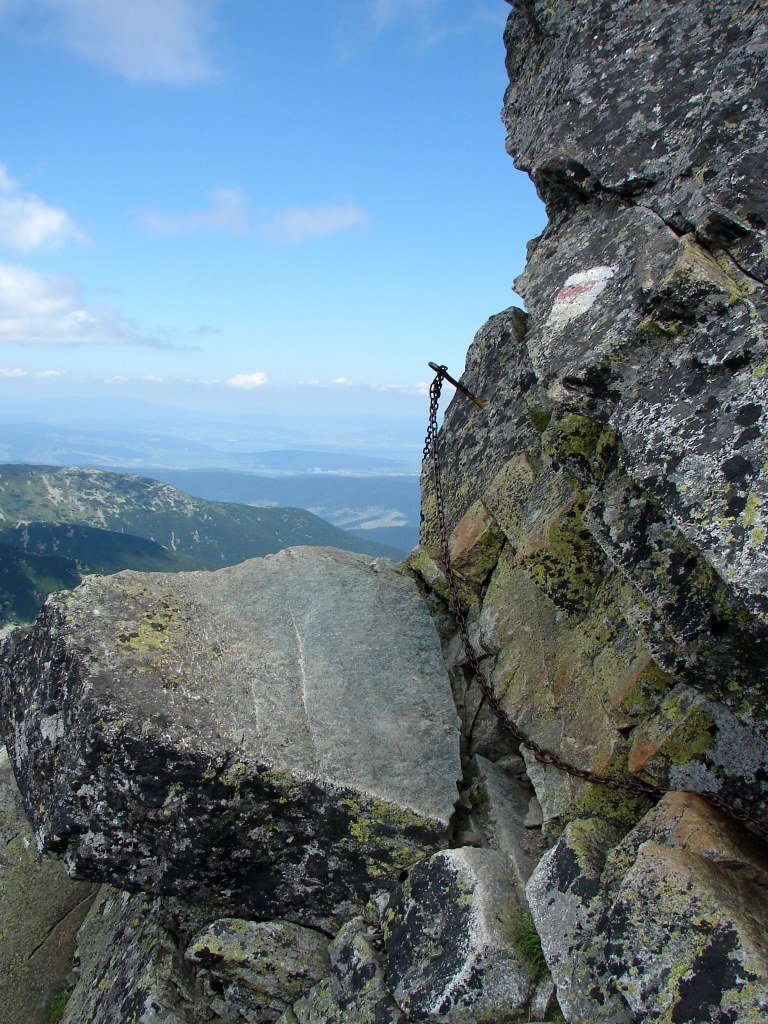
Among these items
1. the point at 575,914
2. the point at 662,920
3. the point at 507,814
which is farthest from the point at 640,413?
the point at 507,814

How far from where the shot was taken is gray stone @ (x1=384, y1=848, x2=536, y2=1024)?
→ 8336 millimetres

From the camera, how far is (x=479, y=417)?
1489cm

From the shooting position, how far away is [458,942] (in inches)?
346

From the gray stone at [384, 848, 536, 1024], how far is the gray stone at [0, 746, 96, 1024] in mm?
8402

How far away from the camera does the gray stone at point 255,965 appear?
10242 millimetres

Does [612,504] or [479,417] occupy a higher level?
[479,417]

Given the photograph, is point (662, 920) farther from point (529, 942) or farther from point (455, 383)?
point (455, 383)

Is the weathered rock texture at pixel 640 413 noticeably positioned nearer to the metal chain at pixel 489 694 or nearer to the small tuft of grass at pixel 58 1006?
the metal chain at pixel 489 694

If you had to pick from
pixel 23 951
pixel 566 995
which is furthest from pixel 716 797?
pixel 23 951

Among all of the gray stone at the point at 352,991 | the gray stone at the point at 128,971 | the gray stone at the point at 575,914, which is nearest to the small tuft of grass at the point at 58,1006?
the gray stone at the point at 128,971

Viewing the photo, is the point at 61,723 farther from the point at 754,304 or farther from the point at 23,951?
the point at 754,304

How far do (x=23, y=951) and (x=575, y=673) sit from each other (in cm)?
1284

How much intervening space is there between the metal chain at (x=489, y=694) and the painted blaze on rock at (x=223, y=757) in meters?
0.91

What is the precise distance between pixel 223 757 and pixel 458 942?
4325 millimetres
